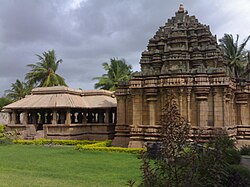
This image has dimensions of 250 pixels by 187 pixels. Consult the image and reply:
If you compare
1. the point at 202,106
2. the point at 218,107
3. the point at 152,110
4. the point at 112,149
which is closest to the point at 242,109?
the point at 218,107

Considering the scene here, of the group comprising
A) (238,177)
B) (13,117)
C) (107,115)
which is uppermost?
(107,115)

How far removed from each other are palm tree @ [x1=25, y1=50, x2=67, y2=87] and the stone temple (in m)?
21.3

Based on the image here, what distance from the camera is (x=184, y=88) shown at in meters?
15.9

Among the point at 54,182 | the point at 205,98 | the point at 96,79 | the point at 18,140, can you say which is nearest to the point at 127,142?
the point at 205,98

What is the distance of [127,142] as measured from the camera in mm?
18422

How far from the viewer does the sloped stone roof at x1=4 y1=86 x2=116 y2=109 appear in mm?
23297

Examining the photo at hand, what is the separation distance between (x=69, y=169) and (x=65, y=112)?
13.2 m

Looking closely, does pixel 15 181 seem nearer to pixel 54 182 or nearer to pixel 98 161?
pixel 54 182

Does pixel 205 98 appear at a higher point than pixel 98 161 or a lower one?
higher

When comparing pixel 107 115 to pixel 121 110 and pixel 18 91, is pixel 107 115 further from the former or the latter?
pixel 18 91

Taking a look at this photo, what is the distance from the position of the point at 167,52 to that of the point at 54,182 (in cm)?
1036

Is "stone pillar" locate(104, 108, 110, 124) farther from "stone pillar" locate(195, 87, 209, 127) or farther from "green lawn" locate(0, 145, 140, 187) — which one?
"stone pillar" locate(195, 87, 209, 127)

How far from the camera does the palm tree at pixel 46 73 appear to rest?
38438 mm

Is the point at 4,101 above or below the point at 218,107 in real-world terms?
above
